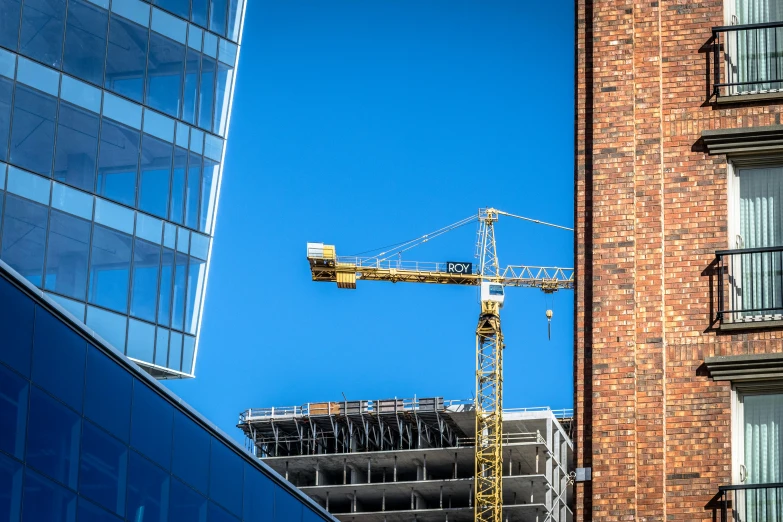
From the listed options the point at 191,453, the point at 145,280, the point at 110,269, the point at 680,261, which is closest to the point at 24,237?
the point at 110,269

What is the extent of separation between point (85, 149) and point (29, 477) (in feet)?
62.6

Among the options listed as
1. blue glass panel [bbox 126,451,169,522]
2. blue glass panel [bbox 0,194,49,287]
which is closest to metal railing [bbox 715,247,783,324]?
blue glass panel [bbox 126,451,169,522]

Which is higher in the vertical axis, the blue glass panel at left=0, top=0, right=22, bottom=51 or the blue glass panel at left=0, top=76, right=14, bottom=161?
the blue glass panel at left=0, top=0, right=22, bottom=51

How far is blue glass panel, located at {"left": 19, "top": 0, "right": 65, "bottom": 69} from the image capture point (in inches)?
1809

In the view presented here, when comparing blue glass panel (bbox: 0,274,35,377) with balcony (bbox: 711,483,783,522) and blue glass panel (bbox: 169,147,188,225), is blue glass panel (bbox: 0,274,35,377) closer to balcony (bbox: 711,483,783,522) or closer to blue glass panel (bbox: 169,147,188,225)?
balcony (bbox: 711,483,783,522)

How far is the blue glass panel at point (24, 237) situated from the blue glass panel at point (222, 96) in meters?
9.75

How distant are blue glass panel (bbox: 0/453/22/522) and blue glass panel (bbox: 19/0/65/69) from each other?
19.6m

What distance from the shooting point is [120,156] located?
48438 mm

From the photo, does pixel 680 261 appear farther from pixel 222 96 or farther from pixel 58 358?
pixel 222 96

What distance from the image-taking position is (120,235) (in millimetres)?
48156

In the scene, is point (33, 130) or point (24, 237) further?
point (33, 130)

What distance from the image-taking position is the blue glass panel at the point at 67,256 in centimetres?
4519

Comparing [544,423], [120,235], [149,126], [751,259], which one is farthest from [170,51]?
[544,423]

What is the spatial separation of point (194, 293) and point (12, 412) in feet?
Answer: 71.0
